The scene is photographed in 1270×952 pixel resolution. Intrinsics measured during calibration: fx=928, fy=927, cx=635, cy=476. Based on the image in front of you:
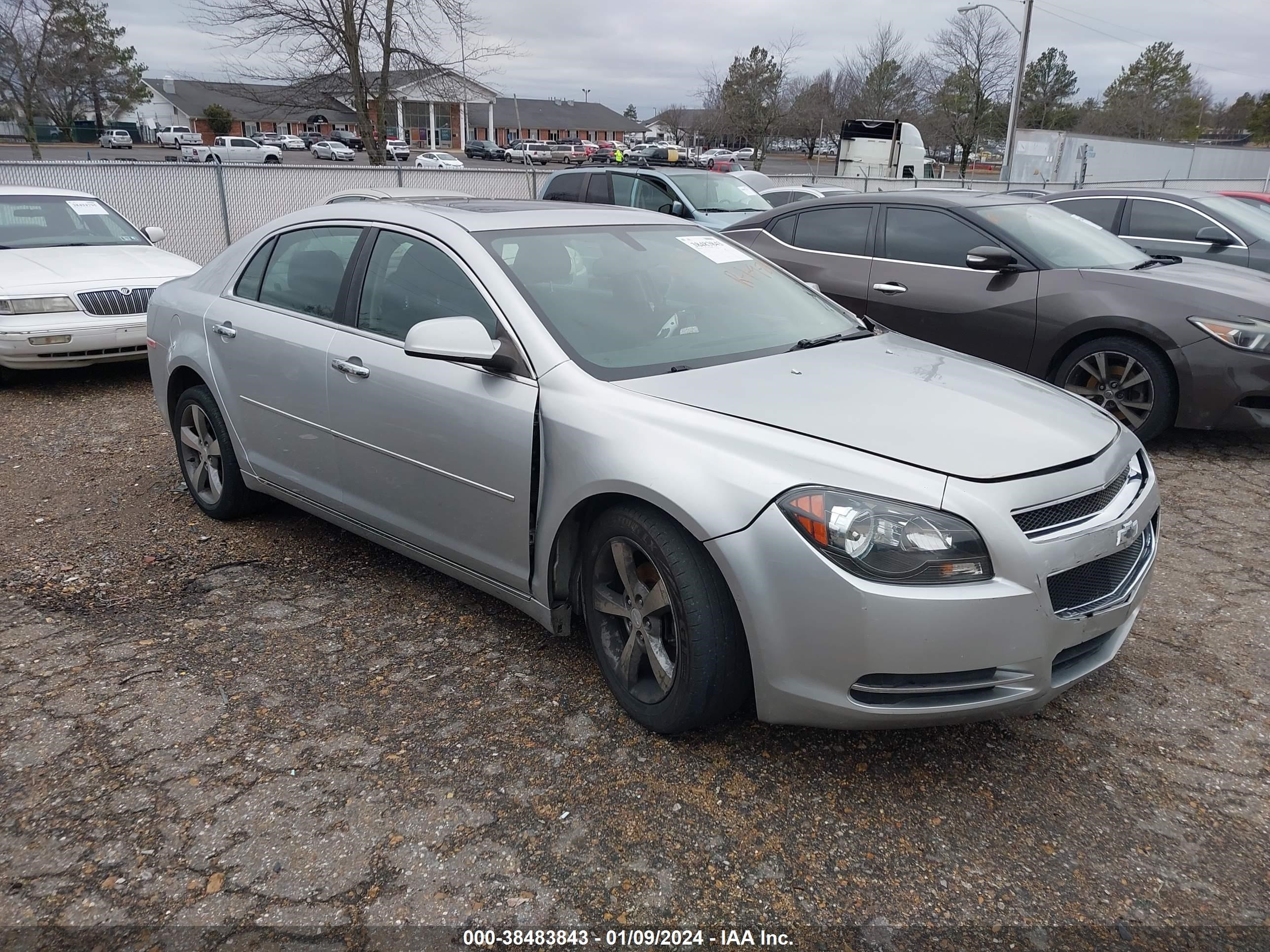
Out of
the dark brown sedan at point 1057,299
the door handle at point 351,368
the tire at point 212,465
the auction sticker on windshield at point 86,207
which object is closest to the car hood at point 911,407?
the door handle at point 351,368

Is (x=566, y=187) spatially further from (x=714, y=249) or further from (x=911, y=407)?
(x=911, y=407)

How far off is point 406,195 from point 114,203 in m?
9.60

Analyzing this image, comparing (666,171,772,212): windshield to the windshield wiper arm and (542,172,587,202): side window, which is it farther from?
the windshield wiper arm

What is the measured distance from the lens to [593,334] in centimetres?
320

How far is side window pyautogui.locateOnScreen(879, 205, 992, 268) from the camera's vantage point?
250 inches

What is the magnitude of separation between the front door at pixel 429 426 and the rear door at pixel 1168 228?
7613 millimetres

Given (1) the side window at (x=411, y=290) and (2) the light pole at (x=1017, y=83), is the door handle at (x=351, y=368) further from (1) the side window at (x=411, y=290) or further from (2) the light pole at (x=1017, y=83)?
(2) the light pole at (x=1017, y=83)

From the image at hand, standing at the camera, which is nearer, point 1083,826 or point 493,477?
point 1083,826

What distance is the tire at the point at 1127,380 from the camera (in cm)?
563

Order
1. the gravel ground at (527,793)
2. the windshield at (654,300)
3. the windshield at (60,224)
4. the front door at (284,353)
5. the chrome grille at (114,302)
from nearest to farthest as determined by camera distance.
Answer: the gravel ground at (527,793)
the windshield at (654,300)
the front door at (284,353)
the chrome grille at (114,302)
the windshield at (60,224)

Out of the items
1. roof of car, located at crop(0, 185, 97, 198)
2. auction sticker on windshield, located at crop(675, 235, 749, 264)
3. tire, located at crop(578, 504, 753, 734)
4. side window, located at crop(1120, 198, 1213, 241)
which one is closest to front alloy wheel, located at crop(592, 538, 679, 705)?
tire, located at crop(578, 504, 753, 734)

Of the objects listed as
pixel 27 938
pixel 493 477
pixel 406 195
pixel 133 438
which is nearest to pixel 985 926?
pixel 493 477

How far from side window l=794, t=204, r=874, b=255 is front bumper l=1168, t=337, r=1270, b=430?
2.31 m

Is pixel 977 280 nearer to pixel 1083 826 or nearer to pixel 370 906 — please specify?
pixel 1083 826
